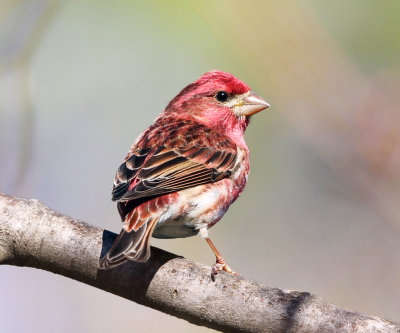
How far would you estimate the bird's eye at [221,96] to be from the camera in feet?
25.0

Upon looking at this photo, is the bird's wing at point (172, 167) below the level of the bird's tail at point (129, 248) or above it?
above

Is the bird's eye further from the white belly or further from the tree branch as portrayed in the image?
the tree branch

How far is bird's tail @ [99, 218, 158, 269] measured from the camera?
4773mm

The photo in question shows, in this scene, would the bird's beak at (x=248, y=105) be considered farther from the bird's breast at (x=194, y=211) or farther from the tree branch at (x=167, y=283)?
the tree branch at (x=167, y=283)

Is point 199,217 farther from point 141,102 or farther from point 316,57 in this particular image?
point 141,102

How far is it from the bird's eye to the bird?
0.04 feet

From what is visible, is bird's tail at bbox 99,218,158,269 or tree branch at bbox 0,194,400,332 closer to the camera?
tree branch at bbox 0,194,400,332

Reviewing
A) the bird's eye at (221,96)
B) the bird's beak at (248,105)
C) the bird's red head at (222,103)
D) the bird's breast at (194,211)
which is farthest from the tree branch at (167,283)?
the bird's eye at (221,96)

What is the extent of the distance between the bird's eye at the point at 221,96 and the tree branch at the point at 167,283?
2779 mm

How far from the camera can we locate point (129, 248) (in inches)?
197

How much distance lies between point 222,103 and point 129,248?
303 cm

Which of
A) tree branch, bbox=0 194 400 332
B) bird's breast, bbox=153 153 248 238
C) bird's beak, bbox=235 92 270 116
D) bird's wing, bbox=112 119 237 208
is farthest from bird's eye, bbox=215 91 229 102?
tree branch, bbox=0 194 400 332

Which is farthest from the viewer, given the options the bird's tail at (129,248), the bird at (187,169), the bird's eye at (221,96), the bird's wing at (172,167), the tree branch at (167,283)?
the bird's eye at (221,96)

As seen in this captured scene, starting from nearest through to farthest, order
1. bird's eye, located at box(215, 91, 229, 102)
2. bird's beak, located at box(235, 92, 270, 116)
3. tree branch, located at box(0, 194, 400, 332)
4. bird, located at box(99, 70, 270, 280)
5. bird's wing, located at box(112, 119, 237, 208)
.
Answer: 1. tree branch, located at box(0, 194, 400, 332)
2. bird, located at box(99, 70, 270, 280)
3. bird's wing, located at box(112, 119, 237, 208)
4. bird's beak, located at box(235, 92, 270, 116)
5. bird's eye, located at box(215, 91, 229, 102)
